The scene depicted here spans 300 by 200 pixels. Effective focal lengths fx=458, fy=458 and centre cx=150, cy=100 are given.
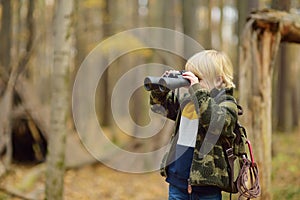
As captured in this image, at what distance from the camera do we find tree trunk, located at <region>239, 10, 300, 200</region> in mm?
5242

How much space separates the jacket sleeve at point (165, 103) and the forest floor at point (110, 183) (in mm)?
3104

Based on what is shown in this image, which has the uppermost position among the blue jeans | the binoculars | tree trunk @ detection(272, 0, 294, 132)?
the binoculars

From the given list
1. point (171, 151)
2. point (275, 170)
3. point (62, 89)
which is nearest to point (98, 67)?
point (275, 170)

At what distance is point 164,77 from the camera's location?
126 inches

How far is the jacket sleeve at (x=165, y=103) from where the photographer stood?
11.2 ft

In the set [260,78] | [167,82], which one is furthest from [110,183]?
[167,82]

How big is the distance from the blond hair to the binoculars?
4.8 inches

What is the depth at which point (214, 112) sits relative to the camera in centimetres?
301

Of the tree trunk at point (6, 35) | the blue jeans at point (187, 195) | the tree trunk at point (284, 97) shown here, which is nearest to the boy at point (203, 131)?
the blue jeans at point (187, 195)

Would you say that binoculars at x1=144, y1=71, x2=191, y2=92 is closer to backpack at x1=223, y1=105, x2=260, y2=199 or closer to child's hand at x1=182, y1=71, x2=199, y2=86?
child's hand at x1=182, y1=71, x2=199, y2=86

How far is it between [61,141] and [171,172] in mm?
2442

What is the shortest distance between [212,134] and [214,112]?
0.61ft

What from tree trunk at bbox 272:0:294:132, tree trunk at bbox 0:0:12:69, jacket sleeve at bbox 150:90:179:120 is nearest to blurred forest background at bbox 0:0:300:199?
tree trunk at bbox 0:0:12:69

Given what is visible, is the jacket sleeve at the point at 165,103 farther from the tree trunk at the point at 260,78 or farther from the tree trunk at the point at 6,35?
the tree trunk at the point at 6,35
